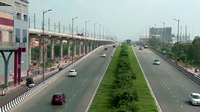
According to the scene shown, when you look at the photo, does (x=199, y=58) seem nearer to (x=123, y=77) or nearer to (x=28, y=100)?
(x=123, y=77)

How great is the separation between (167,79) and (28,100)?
25.4 meters

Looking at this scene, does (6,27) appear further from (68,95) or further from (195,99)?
(195,99)

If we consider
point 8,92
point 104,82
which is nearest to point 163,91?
point 104,82

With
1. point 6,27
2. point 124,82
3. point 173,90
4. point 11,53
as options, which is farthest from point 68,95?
point 6,27

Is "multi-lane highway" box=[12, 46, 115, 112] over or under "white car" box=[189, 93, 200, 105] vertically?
under

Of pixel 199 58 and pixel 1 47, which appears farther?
pixel 199 58

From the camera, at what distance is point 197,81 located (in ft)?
144

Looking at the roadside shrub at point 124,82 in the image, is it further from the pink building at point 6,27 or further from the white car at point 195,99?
the pink building at point 6,27

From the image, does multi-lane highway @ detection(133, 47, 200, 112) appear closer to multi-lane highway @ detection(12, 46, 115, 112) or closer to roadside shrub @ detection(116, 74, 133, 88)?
roadside shrub @ detection(116, 74, 133, 88)

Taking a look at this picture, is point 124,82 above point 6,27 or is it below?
below

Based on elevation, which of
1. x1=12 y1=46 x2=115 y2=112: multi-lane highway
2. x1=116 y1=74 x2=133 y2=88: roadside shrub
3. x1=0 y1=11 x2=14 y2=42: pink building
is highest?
x1=0 y1=11 x2=14 y2=42: pink building

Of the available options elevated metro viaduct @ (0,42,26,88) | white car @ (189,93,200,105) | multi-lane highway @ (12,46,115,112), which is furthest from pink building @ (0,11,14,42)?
white car @ (189,93,200,105)

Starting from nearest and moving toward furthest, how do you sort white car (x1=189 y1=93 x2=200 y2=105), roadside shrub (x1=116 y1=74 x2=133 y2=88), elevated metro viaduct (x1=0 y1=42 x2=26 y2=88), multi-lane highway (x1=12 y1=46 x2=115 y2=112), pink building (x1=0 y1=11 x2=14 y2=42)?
multi-lane highway (x1=12 y1=46 x2=115 y2=112), white car (x1=189 y1=93 x2=200 y2=105), roadside shrub (x1=116 y1=74 x2=133 y2=88), elevated metro viaduct (x1=0 y1=42 x2=26 y2=88), pink building (x1=0 y1=11 x2=14 y2=42)

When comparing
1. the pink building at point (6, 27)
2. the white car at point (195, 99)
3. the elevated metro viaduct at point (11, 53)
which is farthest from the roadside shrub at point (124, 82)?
the pink building at point (6, 27)
